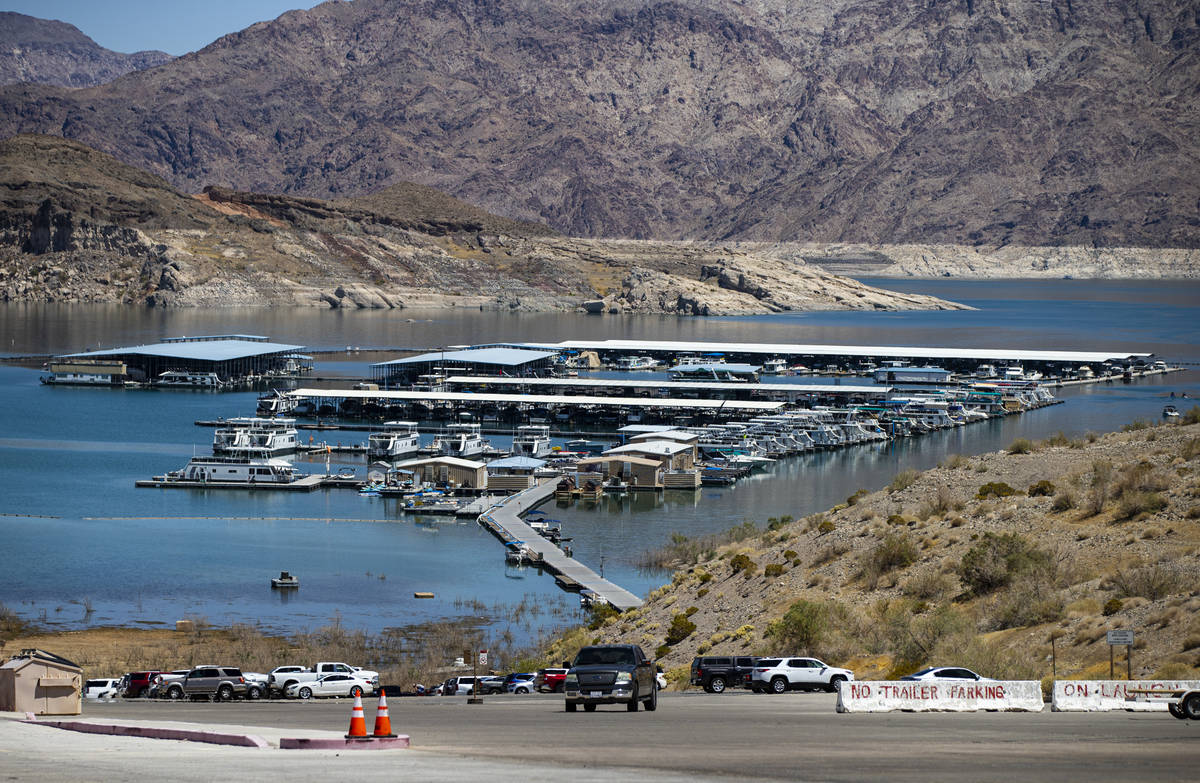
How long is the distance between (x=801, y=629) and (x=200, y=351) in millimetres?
101182

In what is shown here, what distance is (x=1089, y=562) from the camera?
105ft

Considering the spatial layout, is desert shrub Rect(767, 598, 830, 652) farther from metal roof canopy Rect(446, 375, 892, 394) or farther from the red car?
metal roof canopy Rect(446, 375, 892, 394)

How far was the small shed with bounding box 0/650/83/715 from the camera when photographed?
22594 mm

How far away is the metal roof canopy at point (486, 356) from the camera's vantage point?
118 meters

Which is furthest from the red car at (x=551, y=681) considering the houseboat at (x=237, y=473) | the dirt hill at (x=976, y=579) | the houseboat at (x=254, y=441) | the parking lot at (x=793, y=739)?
the houseboat at (x=254, y=441)

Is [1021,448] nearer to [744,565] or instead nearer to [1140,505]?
[744,565]

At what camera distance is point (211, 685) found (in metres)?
30.0

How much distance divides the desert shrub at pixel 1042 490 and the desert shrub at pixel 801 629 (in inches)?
404

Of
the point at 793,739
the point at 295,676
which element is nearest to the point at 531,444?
the point at 295,676

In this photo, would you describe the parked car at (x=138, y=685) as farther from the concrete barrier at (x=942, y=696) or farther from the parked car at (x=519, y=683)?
the concrete barrier at (x=942, y=696)

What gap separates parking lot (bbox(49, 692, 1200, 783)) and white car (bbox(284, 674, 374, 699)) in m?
5.83

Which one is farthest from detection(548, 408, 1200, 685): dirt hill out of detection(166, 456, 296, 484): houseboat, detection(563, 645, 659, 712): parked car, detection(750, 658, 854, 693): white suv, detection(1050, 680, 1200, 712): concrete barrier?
detection(166, 456, 296, 484): houseboat

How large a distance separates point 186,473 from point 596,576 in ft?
98.8

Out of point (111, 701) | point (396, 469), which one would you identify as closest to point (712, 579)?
point (111, 701)
